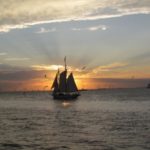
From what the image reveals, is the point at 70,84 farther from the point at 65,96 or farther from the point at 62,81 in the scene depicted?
the point at 65,96

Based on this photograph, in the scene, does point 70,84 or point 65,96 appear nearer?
point 70,84

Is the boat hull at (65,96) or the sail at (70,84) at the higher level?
the sail at (70,84)

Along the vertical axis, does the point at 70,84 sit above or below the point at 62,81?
below

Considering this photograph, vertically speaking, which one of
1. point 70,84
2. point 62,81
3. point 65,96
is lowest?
point 65,96

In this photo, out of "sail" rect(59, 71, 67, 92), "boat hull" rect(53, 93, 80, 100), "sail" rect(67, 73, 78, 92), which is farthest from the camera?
"boat hull" rect(53, 93, 80, 100)

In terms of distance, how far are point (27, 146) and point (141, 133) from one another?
13.2 m

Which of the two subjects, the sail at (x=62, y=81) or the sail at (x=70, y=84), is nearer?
the sail at (x=62, y=81)

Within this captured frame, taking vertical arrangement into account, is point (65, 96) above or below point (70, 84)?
below

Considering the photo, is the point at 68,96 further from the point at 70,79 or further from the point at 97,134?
the point at 97,134

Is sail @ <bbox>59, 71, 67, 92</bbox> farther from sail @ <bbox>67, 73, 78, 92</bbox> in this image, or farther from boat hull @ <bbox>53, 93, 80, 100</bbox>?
boat hull @ <bbox>53, 93, 80, 100</bbox>

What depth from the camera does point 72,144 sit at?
116ft

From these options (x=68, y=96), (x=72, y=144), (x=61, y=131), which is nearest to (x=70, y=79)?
(x=68, y=96)

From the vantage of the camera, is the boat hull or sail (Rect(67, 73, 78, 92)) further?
the boat hull

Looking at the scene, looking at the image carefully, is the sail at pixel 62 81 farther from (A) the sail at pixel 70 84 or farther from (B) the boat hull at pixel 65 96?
(B) the boat hull at pixel 65 96
